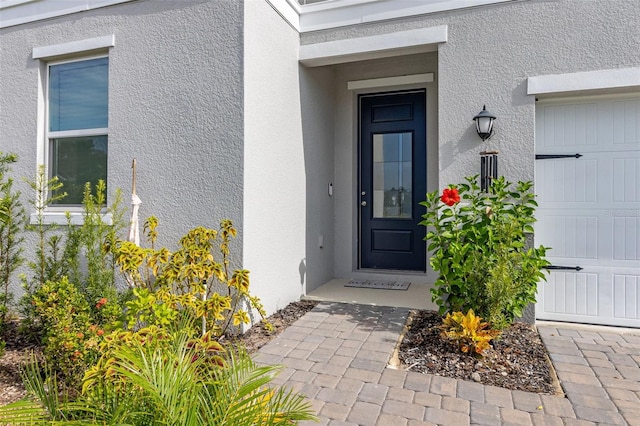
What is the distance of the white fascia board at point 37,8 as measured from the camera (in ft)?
14.3

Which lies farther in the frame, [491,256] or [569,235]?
[569,235]

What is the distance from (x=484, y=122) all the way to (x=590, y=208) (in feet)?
4.51

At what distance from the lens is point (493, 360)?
306cm

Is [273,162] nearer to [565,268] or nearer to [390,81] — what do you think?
[390,81]

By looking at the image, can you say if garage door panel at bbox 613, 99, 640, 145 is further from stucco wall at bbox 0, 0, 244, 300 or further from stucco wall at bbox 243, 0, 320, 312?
stucco wall at bbox 0, 0, 244, 300

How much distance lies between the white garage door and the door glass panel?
1846mm

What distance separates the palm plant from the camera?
1.55 meters

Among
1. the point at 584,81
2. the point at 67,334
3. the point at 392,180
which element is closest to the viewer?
the point at 67,334

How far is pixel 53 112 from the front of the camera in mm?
4602

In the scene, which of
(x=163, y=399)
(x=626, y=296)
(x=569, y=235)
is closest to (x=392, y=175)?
(x=569, y=235)

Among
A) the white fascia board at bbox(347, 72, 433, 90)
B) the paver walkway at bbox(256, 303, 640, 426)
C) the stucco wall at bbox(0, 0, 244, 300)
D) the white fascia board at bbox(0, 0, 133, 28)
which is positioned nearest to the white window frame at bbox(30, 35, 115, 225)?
the stucco wall at bbox(0, 0, 244, 300)

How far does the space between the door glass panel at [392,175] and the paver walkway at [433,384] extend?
2245mm

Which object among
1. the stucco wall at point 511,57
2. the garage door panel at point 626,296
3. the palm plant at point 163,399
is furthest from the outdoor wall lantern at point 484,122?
the palm plant at point 163,399

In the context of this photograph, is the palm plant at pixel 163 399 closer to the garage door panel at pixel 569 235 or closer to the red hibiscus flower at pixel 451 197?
the red hibiscus flower at pixel 451 197
